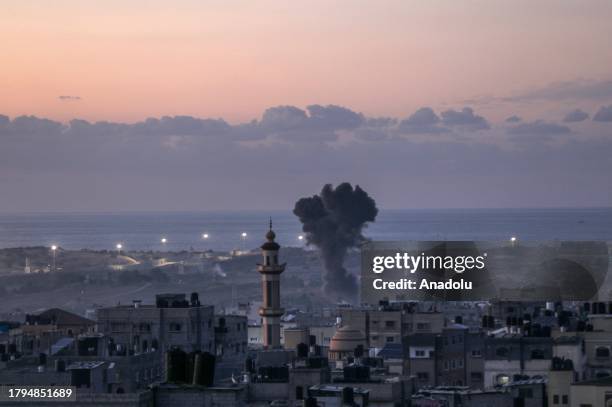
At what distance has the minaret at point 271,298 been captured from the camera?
111688 mm

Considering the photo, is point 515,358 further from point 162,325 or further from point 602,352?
point 162,325

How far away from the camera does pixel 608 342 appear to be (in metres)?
87.2

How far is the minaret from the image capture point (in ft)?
366

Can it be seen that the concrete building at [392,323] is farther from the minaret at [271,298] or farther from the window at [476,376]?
the window at [476,376]

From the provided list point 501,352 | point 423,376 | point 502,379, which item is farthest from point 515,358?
point 423,376

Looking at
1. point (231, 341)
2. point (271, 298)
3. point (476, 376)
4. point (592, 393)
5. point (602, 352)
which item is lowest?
point (592, 393)

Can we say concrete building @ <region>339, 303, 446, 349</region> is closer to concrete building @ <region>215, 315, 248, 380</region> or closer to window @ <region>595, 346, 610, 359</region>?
concrete building @ <region>215, 315, 248, 380</region>

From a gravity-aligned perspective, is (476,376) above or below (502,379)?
above

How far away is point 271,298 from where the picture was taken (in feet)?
379

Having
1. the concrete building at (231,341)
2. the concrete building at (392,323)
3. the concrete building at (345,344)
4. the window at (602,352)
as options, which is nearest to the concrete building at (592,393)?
the window at (602,352)

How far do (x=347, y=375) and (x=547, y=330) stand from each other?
1909 cm

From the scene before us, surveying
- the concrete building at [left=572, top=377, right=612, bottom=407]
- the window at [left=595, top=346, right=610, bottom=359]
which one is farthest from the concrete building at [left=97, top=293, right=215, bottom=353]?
the concrete building at [left=572, top=377, right=612, bottom=407]

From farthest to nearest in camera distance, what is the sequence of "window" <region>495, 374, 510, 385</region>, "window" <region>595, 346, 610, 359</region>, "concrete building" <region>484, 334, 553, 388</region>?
"window" <region>595, 346, 610, 359</region>, "concrete building" <region>484, 334, 553, 388</region>, "window" <region>495, 374, 510, 385</region>

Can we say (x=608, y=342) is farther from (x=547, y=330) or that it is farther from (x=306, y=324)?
(x=306, y=324)
